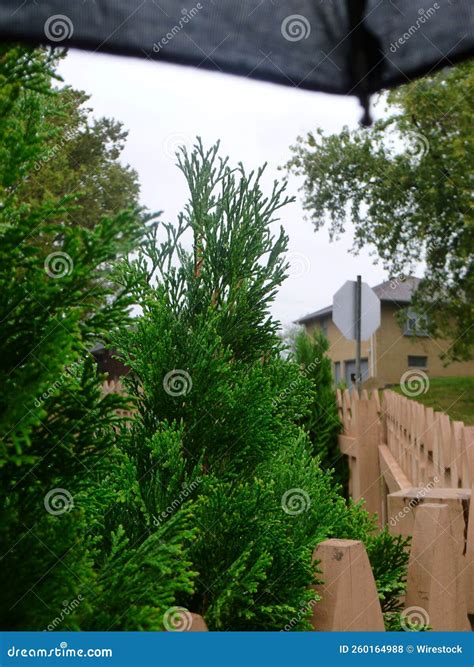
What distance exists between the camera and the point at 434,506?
72.9 inches

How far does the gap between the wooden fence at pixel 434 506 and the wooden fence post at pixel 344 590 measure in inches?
15.3

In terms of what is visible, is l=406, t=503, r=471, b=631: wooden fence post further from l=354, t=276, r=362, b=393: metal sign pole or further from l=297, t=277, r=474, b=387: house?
l=297, t=277, r=474, b=387: house

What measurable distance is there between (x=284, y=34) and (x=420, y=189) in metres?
16.6

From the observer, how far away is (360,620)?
1.42 m

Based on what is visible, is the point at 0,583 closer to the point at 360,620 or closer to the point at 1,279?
the point at 1,279

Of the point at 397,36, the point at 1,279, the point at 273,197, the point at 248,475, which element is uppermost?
the point at 397,36

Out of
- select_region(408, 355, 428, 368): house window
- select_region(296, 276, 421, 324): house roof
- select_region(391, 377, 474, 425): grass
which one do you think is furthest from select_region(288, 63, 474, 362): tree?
select_region(408, 355, 428, 368): house window

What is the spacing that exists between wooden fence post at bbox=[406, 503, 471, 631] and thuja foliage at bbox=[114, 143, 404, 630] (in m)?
0.06

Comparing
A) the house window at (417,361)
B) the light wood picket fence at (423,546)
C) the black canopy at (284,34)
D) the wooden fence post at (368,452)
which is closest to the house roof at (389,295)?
the house window at (417,361)

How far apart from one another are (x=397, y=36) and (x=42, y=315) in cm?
354

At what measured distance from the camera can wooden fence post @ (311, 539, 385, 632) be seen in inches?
55.1

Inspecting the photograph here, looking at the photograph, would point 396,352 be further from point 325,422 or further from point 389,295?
point 325,422

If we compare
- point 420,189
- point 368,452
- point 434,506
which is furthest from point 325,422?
point 420,189

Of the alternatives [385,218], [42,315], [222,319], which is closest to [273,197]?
[222,319]
